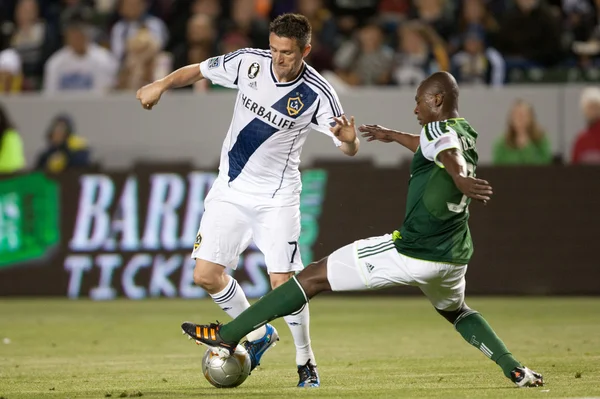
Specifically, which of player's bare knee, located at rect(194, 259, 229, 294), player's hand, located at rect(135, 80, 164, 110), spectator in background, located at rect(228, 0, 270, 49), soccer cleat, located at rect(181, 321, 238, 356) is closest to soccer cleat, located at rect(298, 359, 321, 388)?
soccer cleat, located at rect(181, 321, 238, 356)

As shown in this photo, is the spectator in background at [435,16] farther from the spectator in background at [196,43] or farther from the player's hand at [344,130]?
the player's hand at [344,130]

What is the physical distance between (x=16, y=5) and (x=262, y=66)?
42.2ft

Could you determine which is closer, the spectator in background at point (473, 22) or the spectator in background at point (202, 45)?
the spectator in background at point (202, 45)

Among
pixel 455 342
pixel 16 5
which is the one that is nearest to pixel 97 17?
pixel 16 5

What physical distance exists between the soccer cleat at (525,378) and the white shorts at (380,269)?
2.32 ft

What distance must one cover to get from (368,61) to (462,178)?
10791mm

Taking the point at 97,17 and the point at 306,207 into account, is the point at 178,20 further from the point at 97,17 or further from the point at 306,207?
the point at 306,207

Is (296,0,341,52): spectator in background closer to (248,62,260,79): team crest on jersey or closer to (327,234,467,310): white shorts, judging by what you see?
(248,62,260,79): team crest on jersey

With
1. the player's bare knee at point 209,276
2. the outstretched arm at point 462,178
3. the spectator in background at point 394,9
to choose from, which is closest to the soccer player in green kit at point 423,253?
the outstretched arm at point 462,178

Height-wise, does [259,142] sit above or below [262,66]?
below

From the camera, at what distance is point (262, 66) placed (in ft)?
27.1

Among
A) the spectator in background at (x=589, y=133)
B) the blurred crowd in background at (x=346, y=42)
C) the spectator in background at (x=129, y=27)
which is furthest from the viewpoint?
the spectator in background at (x=129, y=27)

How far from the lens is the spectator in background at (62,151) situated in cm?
1622

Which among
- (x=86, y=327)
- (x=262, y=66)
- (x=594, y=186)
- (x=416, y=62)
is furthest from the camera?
(x=416, y=62)
